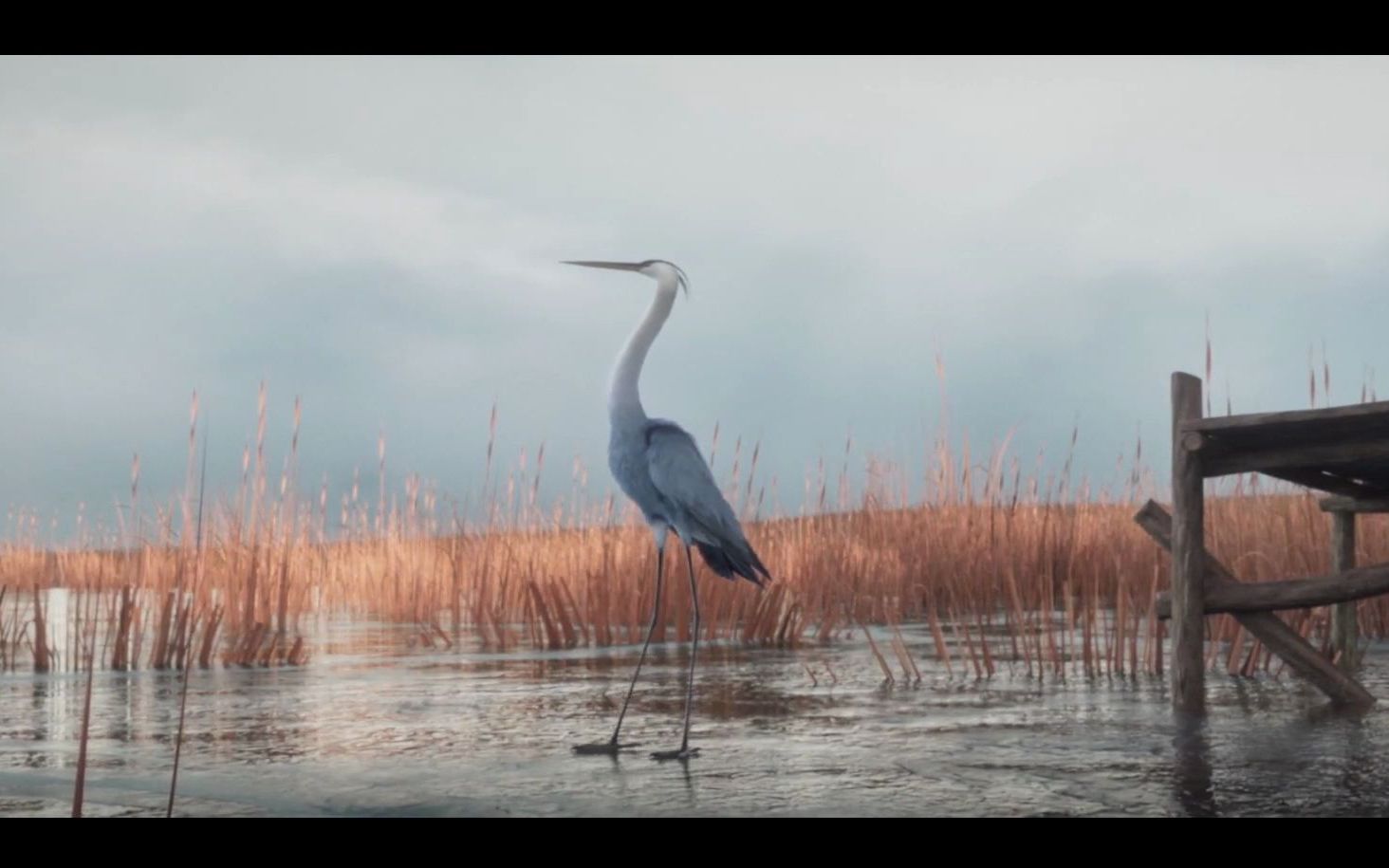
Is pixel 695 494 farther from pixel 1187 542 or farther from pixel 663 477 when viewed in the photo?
pixel 1187 542

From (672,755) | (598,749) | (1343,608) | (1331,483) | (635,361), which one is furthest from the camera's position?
(1331,483)

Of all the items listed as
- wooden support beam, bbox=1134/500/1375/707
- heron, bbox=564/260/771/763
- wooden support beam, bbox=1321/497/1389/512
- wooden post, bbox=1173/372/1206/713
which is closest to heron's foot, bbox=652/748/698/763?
heron, bbox=564/260/771/763

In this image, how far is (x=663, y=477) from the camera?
4.82 meters

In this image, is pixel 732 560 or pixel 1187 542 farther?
pixel 1187 542

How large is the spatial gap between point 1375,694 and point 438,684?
12.6ft

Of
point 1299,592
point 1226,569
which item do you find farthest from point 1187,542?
point 1299,592

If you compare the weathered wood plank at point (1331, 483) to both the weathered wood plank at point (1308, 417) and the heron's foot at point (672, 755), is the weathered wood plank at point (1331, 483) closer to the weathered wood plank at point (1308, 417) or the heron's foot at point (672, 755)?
the weathered wood plank at point (1308, 417)

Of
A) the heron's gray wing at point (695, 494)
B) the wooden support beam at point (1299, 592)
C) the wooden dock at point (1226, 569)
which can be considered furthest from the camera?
the wooden support beam at point (1299, 592)

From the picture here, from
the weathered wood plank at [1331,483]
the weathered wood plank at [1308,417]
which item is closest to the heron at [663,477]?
the weathered wood plank at [1308,417]

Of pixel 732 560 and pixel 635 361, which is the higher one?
pixel 635 361

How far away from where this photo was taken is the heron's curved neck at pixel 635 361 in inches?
198

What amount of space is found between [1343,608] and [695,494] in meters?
3.59
